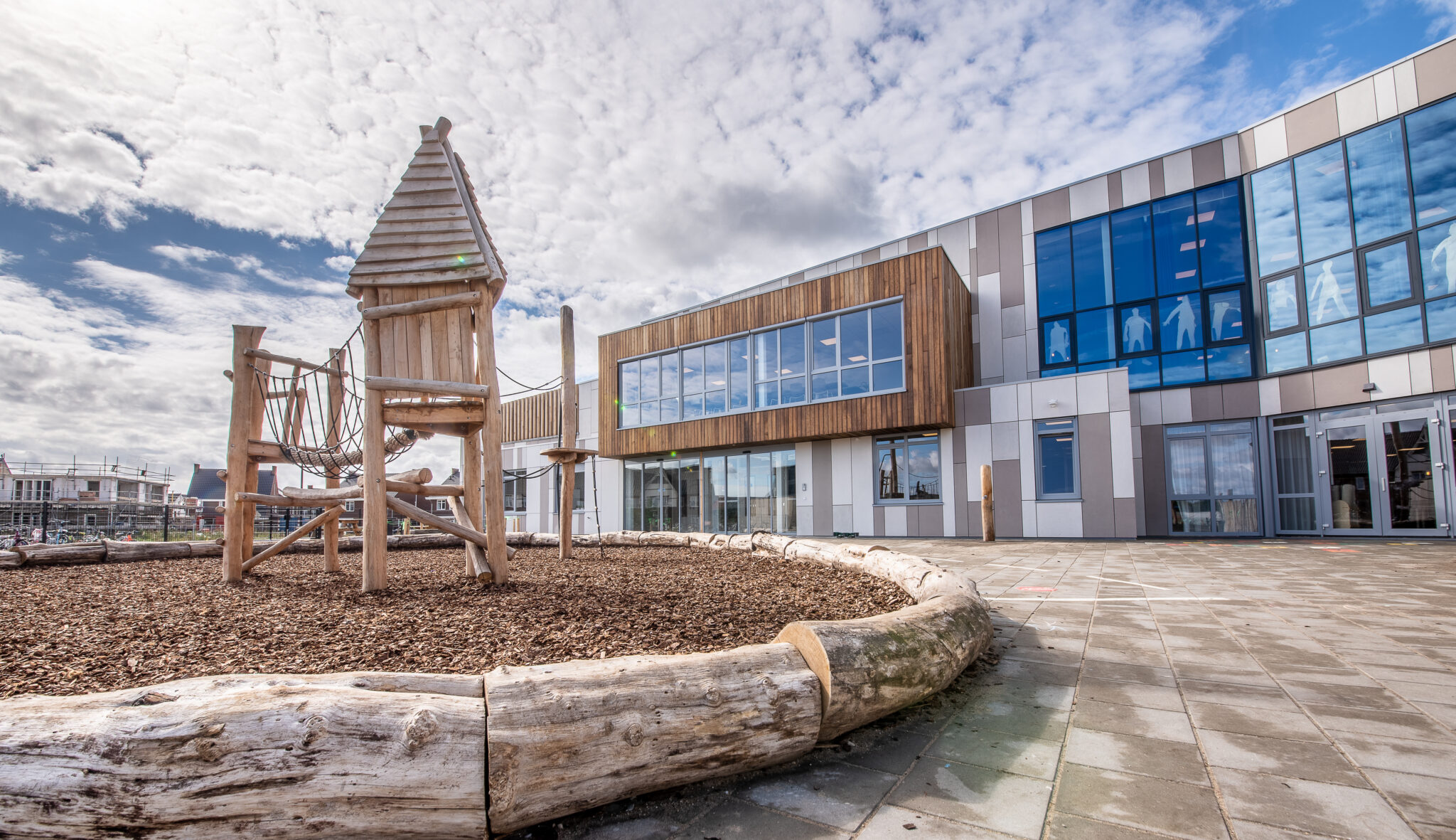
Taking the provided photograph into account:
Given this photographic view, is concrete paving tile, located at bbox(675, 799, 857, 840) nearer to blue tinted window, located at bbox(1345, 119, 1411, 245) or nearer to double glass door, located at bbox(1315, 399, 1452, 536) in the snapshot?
double glass door, located at bbox(1315, 399, 1452, 536)

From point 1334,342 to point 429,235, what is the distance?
1751cm

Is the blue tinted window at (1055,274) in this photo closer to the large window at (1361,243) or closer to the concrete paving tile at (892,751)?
the large window at (1361,243)

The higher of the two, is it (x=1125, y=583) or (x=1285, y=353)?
(x=1285, y=353)

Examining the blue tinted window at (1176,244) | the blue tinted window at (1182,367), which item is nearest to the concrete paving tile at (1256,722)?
the blue tinted window at (1182,367)

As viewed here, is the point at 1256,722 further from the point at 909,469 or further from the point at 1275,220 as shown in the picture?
the point at 1275,220

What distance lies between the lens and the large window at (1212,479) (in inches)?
564

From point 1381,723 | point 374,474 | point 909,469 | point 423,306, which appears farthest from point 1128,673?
point 909,469

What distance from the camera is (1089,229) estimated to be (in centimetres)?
1595

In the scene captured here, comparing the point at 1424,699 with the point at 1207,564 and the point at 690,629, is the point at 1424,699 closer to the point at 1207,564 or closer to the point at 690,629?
the point at 690,629

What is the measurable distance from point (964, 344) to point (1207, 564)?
8399 mm

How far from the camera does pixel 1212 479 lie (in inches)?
577

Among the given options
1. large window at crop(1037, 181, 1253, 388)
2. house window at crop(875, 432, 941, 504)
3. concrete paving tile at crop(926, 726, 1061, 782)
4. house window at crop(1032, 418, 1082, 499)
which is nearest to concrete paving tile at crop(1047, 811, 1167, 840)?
concrete paving tile at crop(926, 726, 1061, 782)

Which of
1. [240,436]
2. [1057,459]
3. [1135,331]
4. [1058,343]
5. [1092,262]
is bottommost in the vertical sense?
[1057,459]

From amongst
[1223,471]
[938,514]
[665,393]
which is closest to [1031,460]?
[938,514]
